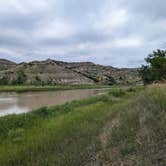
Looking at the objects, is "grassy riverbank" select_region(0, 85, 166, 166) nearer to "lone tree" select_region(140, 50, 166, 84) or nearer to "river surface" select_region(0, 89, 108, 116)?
"river surface" select_region(0, 89, 108, 116)

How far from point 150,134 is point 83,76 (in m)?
112

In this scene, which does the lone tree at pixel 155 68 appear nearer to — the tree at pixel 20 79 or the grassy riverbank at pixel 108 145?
the grassy riverbank at pixel 108 145

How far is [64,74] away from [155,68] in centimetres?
7553

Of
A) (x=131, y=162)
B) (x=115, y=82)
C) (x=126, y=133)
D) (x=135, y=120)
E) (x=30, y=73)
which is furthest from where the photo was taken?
(x=115, y=82)

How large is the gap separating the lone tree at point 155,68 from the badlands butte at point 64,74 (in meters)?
58.9

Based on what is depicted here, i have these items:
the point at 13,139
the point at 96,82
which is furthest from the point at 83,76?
the point at 13,139

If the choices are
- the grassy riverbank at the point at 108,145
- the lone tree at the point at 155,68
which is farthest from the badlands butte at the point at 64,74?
the grassy riverbank at the point at 108,145

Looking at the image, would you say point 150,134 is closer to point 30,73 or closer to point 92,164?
point 92,164

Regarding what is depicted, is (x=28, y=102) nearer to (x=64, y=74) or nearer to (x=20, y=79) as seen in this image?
(x=20, y=79)

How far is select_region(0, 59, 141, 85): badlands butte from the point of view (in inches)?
3893

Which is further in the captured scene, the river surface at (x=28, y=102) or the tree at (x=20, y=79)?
the tree at (x=20, y=79)

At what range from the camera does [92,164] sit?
220 inches

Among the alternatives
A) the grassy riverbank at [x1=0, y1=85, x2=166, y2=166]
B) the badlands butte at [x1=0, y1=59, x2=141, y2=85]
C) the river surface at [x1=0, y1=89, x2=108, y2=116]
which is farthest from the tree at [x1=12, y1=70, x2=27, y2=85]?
the grassy riverbank at [x1=0, y1=85, x2=166, y2=166]

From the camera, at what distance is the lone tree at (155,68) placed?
121 ft
